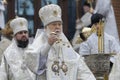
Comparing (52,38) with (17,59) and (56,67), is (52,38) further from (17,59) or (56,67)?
(17,59)

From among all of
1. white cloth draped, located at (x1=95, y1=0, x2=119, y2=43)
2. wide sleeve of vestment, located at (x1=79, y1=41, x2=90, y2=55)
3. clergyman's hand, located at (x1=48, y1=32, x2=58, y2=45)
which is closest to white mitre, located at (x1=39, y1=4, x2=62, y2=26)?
clergyman's hand, located at (x1=48, y1=32, x2=58, y2=45)

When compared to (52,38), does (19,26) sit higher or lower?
lower

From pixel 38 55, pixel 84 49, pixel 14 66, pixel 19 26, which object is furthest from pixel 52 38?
pixel 84 49

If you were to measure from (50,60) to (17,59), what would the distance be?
6.93 ft

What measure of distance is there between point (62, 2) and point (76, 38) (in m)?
2.06

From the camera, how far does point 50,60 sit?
11.0 meters

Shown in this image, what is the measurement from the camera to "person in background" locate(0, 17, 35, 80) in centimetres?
1244

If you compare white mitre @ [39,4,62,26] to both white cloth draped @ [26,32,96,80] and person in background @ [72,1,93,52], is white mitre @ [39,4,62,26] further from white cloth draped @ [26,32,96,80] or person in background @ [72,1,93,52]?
person in background @ [72,1,93,52]

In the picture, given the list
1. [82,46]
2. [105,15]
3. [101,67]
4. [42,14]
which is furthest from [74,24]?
[42,14]

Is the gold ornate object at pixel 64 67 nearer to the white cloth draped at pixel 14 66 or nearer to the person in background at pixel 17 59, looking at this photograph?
the person in background at pixel 17 59

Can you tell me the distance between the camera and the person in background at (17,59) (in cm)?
1244

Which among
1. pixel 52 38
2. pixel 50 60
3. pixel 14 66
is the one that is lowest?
pixel 14 66

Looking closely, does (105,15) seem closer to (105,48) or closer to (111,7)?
(111,7)

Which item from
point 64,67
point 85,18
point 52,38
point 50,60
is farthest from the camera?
point 85,18
